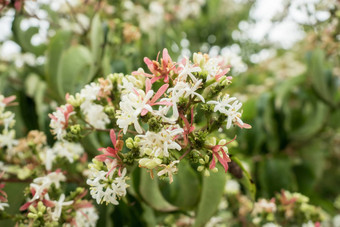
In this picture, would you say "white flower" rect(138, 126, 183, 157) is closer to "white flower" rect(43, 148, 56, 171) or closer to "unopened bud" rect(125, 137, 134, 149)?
"unopened bud" rect(125, 137, 134, 149)

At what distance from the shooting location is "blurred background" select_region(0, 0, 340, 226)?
1.04 m

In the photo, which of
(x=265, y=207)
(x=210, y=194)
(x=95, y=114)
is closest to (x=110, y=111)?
(x=95, y=114)

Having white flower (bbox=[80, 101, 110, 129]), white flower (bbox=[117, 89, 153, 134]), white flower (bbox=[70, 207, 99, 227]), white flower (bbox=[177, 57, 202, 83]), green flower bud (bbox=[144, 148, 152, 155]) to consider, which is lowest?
white flower (bbox=[70, 207, 99, 227])

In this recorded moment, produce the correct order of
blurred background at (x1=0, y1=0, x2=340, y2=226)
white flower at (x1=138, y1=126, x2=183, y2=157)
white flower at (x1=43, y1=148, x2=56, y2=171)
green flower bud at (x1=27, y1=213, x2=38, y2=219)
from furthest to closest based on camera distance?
blurred background at (x1=0, y1=0, x2=340, y2=226), white flower at (x1=43, y1=148, x2=56, y2=171), green flower bud at (x1=27, y1=213, x2=38, y2=219), white flower at (x1=138, y1=126, x2=183, y2=157)

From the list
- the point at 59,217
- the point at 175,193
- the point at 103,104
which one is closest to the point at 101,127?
the point at 103,104

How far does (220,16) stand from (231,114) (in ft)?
5.82

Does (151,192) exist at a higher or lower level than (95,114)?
lower

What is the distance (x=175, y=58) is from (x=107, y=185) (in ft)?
1.81

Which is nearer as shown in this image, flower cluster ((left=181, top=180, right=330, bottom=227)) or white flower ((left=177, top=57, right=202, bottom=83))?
white flower ((left=177, top=57, right=202, bottom=83))

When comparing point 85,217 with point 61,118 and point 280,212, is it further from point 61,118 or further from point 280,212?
point 280,212

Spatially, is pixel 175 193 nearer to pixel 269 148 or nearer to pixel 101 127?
pixel 101 127

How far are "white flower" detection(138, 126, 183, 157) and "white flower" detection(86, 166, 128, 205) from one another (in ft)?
0.28

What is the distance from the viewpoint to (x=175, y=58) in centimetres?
100

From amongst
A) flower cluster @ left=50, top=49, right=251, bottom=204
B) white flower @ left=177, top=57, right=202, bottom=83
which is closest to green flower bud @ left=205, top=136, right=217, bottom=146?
flower cluster @ left=50, top=49, right=251, bottom=204
